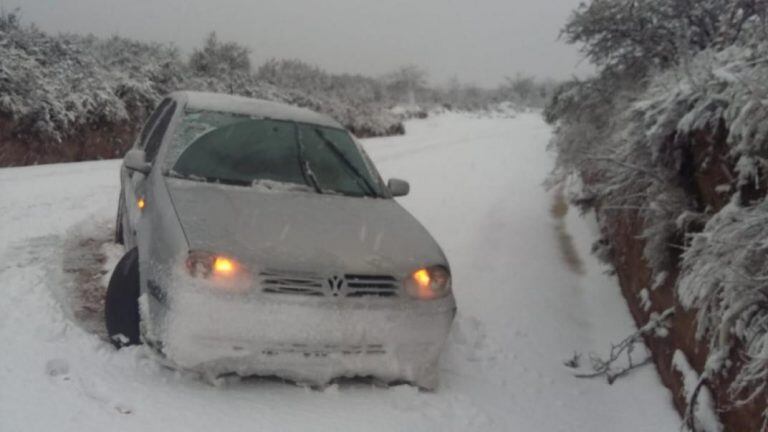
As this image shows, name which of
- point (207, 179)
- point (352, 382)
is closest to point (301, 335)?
point (352, 382)

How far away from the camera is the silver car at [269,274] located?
11.3ft

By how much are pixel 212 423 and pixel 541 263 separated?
508 cm

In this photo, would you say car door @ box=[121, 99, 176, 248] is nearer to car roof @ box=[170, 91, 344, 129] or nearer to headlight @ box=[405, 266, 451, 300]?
car roof @ box=[170, 91, 344, 129]

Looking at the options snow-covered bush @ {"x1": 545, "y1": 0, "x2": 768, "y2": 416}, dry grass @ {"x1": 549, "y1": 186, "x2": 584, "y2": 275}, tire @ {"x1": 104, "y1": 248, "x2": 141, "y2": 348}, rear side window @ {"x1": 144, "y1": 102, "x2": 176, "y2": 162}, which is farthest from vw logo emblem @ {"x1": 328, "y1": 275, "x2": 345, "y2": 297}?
dry grass @ {"x1": 549, "y1": 186, "x2": 584, "y2": 275}

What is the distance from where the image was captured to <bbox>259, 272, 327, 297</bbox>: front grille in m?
3.49

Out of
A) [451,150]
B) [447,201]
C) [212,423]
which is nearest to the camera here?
[212,423]

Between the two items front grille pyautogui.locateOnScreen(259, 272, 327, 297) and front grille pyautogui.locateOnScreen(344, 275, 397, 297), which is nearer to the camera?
front grille pyautogui.locateOnScreen(259, 272, 327, 297)

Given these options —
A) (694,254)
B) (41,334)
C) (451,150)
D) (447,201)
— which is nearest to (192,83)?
(451,150)

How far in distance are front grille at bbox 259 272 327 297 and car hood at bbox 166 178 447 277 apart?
41 mm

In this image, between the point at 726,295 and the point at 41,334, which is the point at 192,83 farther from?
the point at 726,295

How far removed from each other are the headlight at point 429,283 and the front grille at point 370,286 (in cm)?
11

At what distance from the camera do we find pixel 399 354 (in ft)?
12.5

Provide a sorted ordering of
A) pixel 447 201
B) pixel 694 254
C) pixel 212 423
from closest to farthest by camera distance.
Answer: pixel 212 423 → pixel 694 254 → pixel 447 201

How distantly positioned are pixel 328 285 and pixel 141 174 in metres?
2.25
